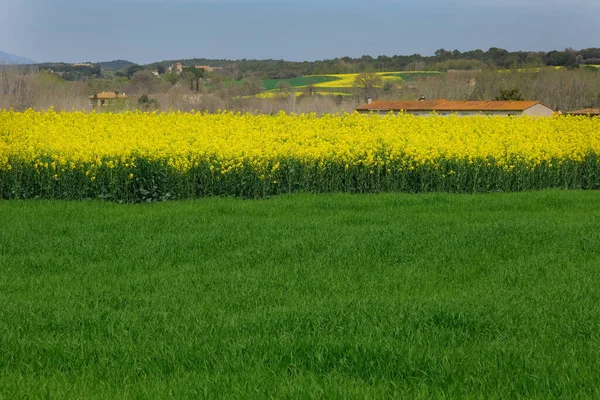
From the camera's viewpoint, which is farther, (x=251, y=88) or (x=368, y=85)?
(x=368, y=85)

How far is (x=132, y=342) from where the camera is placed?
559 centimetres

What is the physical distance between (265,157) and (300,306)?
9.89 metres

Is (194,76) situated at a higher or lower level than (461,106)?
higher

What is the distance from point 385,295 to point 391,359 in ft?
6.82

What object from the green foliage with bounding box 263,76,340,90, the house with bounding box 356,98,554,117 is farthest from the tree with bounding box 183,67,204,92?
the house with bounding box 356,98,554,117

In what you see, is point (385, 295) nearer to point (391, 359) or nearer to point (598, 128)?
point (391, 359)

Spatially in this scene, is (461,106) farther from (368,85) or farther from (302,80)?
(302,80)

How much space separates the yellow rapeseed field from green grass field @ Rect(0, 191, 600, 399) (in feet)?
11.9

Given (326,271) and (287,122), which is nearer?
(326,271)

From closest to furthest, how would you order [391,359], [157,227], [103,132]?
[391,359]
[157,227]
[103,132]

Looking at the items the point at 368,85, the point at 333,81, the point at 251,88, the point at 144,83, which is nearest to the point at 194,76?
the point at 144,83

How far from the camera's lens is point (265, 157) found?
1627cm

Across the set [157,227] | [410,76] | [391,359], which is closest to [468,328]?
[391,359]

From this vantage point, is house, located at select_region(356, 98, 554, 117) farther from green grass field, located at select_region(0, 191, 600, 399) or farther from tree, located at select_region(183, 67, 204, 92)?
green grass field, located at select_region(0, 191, 600, 399)
